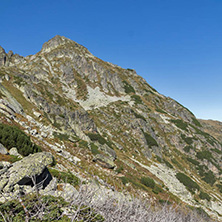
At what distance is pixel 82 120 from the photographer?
44.3 m

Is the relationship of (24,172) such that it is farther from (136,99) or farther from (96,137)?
(136,99)

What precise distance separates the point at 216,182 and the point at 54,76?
86057 millimetres

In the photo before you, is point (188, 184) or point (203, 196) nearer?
point (203, 196)

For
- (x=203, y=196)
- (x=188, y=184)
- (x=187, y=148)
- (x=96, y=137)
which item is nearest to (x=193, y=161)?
(x=187, y=148)

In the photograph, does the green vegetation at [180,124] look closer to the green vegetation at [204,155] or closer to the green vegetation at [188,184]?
the green vegetation at [204,155]

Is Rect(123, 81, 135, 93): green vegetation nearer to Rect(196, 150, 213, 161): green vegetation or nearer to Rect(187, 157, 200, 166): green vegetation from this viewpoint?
Rect(196, 150, 213, 161): green vegetation

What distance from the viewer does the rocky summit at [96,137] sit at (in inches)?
538

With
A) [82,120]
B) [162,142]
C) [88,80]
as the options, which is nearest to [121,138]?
[82,120]

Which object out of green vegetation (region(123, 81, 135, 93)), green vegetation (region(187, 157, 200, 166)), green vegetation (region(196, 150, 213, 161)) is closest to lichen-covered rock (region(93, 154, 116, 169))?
green vegetation (region(187, 157, 200, 166))

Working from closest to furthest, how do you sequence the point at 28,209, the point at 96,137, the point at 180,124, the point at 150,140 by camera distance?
the point at 28,209 < the point at 96,137 < the point at 150,140 < the point at 180,124

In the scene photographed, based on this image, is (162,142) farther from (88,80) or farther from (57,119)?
(88,80)

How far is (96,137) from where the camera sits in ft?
129

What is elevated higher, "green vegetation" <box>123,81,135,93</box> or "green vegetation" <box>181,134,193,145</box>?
"green vegetation" <box>123,81,135,93</box>

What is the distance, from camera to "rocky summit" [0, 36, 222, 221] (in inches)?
538
